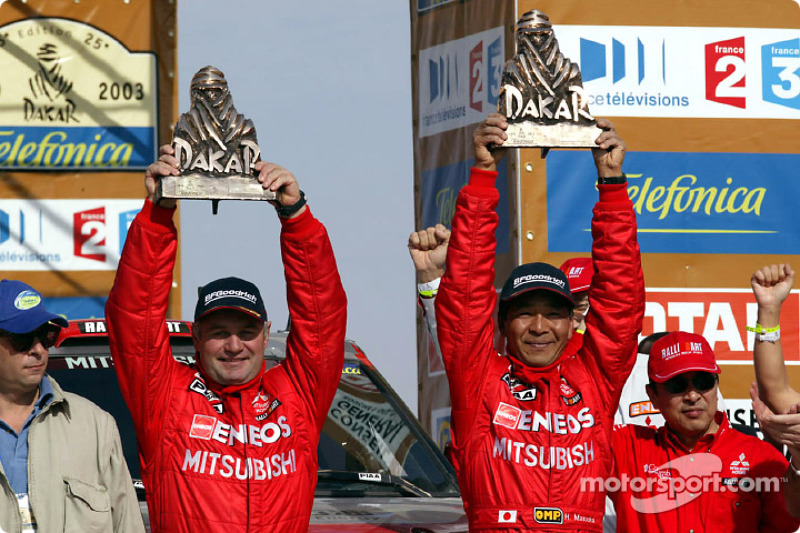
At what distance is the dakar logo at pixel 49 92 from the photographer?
32.1ft

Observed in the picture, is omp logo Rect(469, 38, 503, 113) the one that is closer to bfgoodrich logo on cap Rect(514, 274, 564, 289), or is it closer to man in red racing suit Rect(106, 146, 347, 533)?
bfgoodrich logo on cap Rect(514, 274, 564, 289)

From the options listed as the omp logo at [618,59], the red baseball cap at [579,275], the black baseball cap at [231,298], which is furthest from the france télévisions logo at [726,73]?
the black baseball cap at [231,298]

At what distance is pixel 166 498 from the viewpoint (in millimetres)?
4598

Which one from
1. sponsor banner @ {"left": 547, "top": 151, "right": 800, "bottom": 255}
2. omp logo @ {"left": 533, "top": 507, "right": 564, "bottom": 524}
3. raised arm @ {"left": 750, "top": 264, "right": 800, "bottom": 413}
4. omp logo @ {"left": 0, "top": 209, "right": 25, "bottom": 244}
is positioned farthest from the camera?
omp logo @ {"left": 0, "top": 209, "right": 25, "bottom": 244}

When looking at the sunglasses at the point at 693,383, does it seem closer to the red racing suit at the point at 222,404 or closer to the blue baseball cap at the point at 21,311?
the red racing suit at the point at 222,404

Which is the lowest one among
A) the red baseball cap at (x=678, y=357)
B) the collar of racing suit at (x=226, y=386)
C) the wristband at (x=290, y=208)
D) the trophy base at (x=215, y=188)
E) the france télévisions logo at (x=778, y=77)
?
the collar of racing suit at (x=226, y=386)

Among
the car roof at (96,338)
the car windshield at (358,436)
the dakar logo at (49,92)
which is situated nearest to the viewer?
the car windshield at (358,436)

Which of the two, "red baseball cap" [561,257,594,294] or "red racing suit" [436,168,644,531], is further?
"red baseball cap" [561,257,594,294]

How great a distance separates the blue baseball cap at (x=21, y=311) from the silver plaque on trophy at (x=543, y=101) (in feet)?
5.35

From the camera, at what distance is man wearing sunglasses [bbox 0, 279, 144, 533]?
14.3 ft

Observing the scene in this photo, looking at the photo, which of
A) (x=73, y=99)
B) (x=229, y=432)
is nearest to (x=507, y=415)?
(x=229, y=432)

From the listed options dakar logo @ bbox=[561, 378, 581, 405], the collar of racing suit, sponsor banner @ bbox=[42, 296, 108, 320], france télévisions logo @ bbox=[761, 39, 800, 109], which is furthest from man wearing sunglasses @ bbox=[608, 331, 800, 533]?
sponsor banner @ bbox=[42, 296, 108, 320]

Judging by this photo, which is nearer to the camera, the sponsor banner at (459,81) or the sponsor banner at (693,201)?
the sponsor banner at (693,201)

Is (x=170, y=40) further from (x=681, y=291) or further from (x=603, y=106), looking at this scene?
(x=681, y=291)
